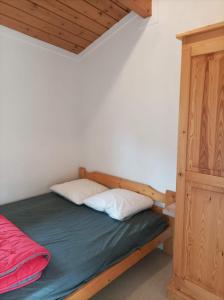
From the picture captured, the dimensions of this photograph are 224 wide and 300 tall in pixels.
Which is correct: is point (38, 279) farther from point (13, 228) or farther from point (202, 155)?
point (202, 155)

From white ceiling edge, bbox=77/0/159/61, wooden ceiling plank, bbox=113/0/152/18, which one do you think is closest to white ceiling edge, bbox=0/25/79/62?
white ceiling edge, bbox=77/0/159/61

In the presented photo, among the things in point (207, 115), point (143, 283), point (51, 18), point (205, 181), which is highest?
point (51, 18)

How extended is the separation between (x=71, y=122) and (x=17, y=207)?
1322 mm

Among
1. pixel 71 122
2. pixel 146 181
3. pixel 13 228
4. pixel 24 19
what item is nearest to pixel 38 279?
pixel 13 228

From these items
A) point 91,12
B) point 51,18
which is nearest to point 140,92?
point 91,12

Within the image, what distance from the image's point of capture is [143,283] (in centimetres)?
199

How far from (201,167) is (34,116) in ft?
6.70

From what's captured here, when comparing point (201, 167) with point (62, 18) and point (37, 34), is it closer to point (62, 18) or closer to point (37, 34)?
point (62, 18)

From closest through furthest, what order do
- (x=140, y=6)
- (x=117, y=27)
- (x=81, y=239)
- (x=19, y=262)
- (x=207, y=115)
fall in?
(x=19, y=262) → (x=207, y=115) → (x=81, y=239) → (x=140, y=6) → (x=117, y=27)

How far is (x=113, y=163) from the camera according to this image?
2871mm

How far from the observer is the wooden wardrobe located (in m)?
1.42

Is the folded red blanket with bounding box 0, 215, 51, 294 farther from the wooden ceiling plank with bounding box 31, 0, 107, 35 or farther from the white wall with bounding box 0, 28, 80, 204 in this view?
the wooden ceiling plank with bounding box 31, 0, 107, 35

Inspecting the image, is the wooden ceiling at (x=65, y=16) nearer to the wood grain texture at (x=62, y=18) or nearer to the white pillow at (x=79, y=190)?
the wood grain texture at (x=62, y=18)

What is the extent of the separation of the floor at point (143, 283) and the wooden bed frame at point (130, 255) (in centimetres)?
21
